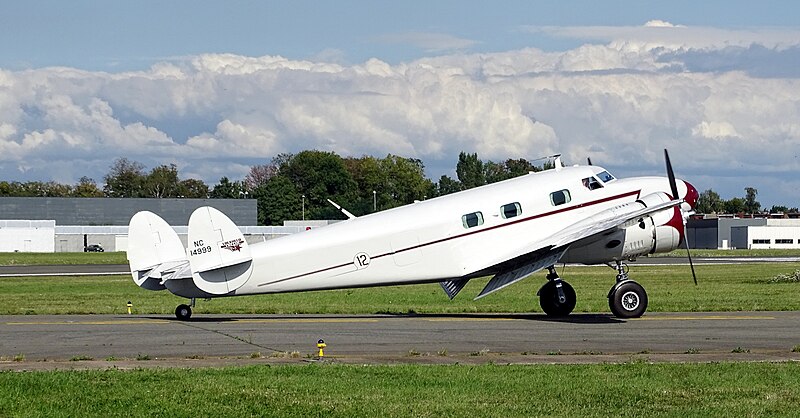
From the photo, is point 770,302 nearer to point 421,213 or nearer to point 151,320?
point 421,213

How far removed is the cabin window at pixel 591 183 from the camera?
28.5 metres

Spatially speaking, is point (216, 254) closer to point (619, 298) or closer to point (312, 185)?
point (619, 298)

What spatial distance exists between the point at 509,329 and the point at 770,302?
13576 mm

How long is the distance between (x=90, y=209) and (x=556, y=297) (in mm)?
128013

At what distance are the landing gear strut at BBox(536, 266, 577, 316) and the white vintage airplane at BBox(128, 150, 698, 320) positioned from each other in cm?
4

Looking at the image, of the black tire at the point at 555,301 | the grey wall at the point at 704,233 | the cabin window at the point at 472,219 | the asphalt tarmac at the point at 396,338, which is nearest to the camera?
the asphalt tarmac at the point at 396,338

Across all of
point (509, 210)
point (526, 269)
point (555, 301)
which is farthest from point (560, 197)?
point (555, 301)

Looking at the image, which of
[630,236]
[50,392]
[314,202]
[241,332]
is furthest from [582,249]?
[314,202]

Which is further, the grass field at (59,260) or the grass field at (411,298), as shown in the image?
the grass field at (59,260)

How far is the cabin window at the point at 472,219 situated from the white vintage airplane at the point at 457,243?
26mm

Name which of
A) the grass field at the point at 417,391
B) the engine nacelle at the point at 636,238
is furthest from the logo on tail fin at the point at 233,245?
the engine nacelle at the point at 636,238

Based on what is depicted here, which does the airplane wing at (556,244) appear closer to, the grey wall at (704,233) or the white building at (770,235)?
the white building at (770,235)

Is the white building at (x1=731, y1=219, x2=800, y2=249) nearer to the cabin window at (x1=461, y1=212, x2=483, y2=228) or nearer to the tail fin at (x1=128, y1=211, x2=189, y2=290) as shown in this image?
the cabin window at (x1=461, y1=212, x2=483, y2=228)

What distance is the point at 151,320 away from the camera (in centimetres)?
2748
